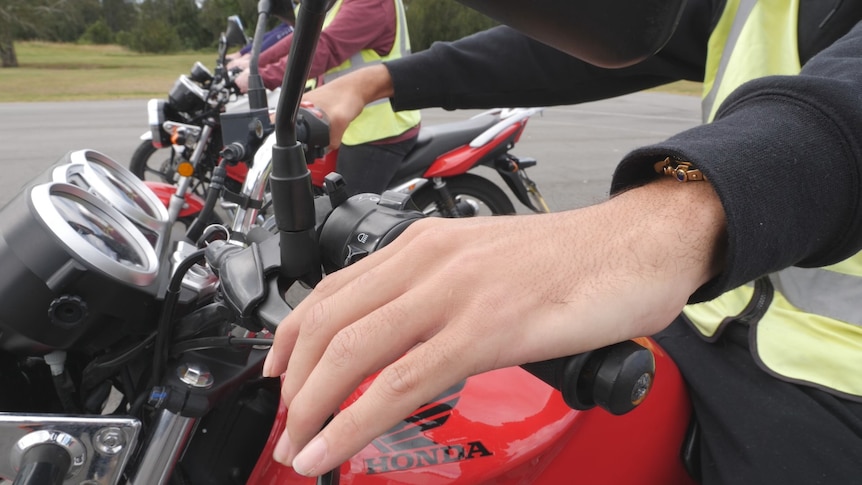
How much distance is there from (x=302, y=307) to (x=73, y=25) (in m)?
69.0

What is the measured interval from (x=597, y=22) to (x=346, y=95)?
36.2 inches

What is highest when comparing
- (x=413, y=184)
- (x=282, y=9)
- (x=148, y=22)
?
(x=282, y=9)

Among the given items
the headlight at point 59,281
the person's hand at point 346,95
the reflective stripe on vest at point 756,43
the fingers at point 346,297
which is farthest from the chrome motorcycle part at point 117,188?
the reflective stripe on vest at point 756,43

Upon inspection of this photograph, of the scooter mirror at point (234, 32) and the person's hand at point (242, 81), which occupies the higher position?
the scooter mirror at point (234, 32)

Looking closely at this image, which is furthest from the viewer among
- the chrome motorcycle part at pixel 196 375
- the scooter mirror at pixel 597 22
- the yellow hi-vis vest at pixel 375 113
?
the yellow hi-vis vest at pixel 375 113

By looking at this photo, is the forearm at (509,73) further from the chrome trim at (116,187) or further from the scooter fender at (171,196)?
the scooter fender at (171,196)

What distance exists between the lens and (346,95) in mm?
1370

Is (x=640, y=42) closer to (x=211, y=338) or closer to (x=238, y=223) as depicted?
(x=211, y=338)

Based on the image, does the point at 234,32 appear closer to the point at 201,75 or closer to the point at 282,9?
the point at 201,75

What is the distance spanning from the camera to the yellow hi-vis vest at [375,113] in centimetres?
356

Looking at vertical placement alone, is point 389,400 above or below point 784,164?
below

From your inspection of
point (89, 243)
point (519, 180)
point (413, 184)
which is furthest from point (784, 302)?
point (519, 180)

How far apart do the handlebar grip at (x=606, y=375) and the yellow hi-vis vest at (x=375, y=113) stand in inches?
118

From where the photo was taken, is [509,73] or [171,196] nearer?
[509,73]
